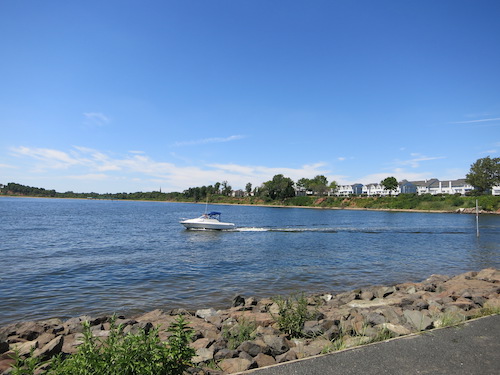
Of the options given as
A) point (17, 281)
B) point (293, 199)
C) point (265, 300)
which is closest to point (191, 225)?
point (17, 281)

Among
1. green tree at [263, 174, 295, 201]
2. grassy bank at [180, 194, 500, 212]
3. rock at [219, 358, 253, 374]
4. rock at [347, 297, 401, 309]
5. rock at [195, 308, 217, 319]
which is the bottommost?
rock at [195, 308, 217, 319]

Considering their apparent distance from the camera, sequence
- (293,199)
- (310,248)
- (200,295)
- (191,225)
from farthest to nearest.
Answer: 1. (293,199)
2. (191,225)
3. (310,248)
4. (200,295)

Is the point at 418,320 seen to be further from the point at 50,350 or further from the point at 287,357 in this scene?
the point at 50,350

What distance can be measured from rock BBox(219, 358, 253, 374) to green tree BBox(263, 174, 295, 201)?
525 ft

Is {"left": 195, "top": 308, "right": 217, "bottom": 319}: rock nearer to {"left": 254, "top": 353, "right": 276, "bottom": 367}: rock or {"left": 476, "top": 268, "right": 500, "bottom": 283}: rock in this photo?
{"left": 254, "top": 353, "right": 276, "bottom": 367}: rock

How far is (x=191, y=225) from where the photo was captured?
143 ft

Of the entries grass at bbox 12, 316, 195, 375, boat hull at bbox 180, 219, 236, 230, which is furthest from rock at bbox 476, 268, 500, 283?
boat hull at bbox 180, 219, 236, 230

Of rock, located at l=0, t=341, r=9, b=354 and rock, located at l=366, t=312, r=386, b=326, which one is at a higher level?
rock, located at l=366, t=312, r=386, b=326

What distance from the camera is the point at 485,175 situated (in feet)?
359

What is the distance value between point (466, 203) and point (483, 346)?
357ft

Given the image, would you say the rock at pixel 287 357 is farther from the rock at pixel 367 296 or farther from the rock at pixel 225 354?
the rock at pixel 367 296

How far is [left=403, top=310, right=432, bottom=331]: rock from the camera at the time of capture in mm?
6797

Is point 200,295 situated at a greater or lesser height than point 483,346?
lesser

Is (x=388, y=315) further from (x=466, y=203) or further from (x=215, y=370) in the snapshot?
(x=466, y=203)
